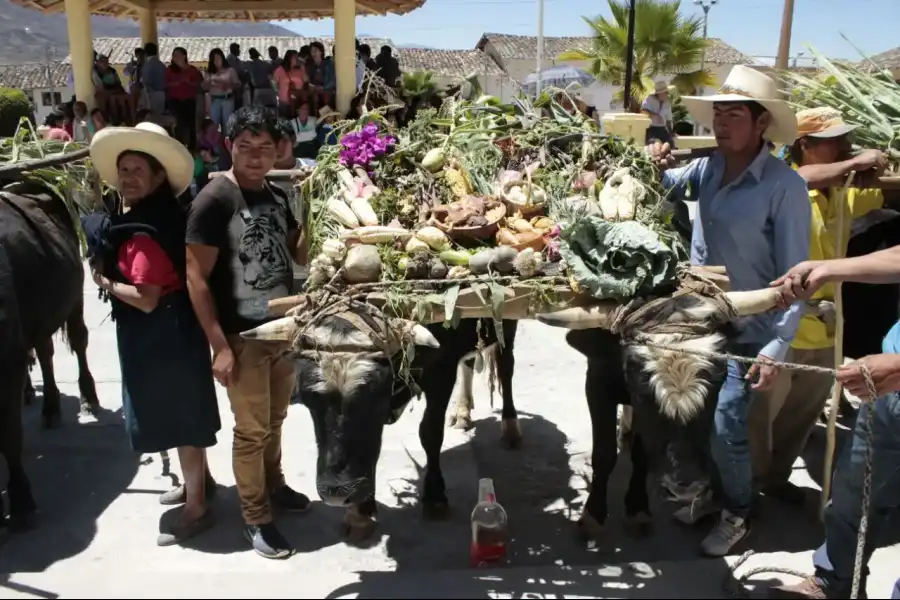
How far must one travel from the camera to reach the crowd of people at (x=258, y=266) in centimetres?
321

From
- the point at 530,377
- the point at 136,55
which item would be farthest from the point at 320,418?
the point at 136,55

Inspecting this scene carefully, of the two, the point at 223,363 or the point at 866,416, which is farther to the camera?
the point at 223,363

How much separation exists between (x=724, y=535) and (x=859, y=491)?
3.12 ft

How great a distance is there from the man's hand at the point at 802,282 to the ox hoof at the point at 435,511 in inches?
78.9

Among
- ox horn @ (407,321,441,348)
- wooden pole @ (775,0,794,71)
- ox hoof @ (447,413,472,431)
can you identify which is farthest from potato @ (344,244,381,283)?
wooden pole @ (775,0,794,71)

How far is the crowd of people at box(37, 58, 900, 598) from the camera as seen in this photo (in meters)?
3.21

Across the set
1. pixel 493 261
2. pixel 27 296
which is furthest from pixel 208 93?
pixel 493 261

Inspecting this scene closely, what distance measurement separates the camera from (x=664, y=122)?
1177 centimetres

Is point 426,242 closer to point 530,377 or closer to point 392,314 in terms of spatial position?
point 392,314

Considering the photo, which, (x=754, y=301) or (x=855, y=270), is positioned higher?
(x=855, y=270)

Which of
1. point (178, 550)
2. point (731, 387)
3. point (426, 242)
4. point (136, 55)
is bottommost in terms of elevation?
point (178, 550)

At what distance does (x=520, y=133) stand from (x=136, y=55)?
820cm

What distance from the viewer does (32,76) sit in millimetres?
Result: 40656

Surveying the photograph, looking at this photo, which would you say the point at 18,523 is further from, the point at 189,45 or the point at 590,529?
the point at 189,45
